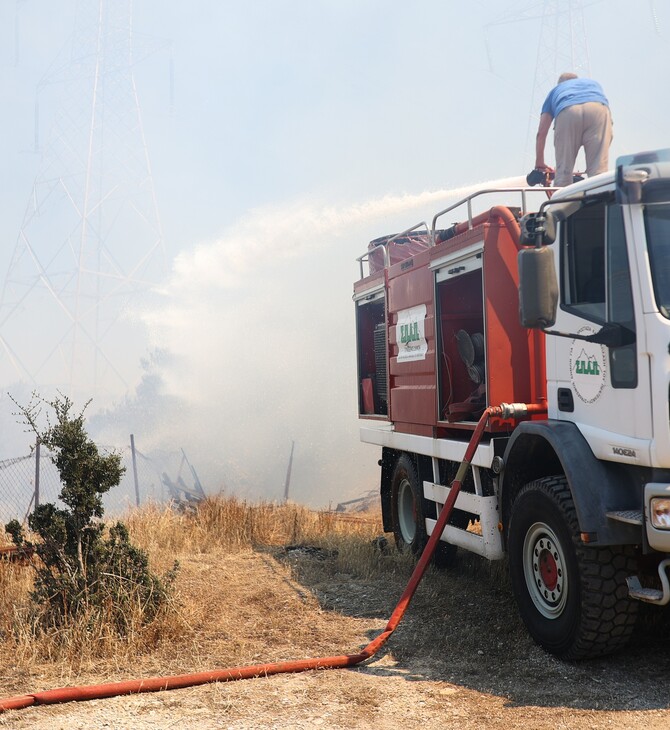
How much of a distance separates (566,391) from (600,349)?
51cm

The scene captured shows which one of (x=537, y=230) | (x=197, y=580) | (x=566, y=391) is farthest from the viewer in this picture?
(x=197, y=580)

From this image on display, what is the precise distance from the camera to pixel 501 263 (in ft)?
20.9

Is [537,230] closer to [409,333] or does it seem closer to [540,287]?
[540,287]

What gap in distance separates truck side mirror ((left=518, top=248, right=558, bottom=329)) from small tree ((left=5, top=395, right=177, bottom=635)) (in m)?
3.25

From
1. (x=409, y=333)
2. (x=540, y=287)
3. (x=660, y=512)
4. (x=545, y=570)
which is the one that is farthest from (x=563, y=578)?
(x=409, y=333)

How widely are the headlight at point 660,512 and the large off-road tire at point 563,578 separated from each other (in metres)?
0.57

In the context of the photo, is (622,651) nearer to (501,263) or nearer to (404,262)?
(501,263)

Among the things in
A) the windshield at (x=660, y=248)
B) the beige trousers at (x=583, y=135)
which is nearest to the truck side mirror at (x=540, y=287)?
the windshield at (x=660, y=248)

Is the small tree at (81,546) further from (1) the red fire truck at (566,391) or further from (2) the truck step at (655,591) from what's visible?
(2) the truck step at (655,591)

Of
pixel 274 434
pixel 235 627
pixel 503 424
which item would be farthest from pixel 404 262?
pixel 274 434

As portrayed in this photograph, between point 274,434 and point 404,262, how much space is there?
58.7 ft

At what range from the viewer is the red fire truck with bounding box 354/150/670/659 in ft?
15.4

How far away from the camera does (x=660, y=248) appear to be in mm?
4695

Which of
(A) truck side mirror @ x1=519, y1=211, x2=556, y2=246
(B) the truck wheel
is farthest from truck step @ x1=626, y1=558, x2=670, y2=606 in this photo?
(B) the truck wheel
